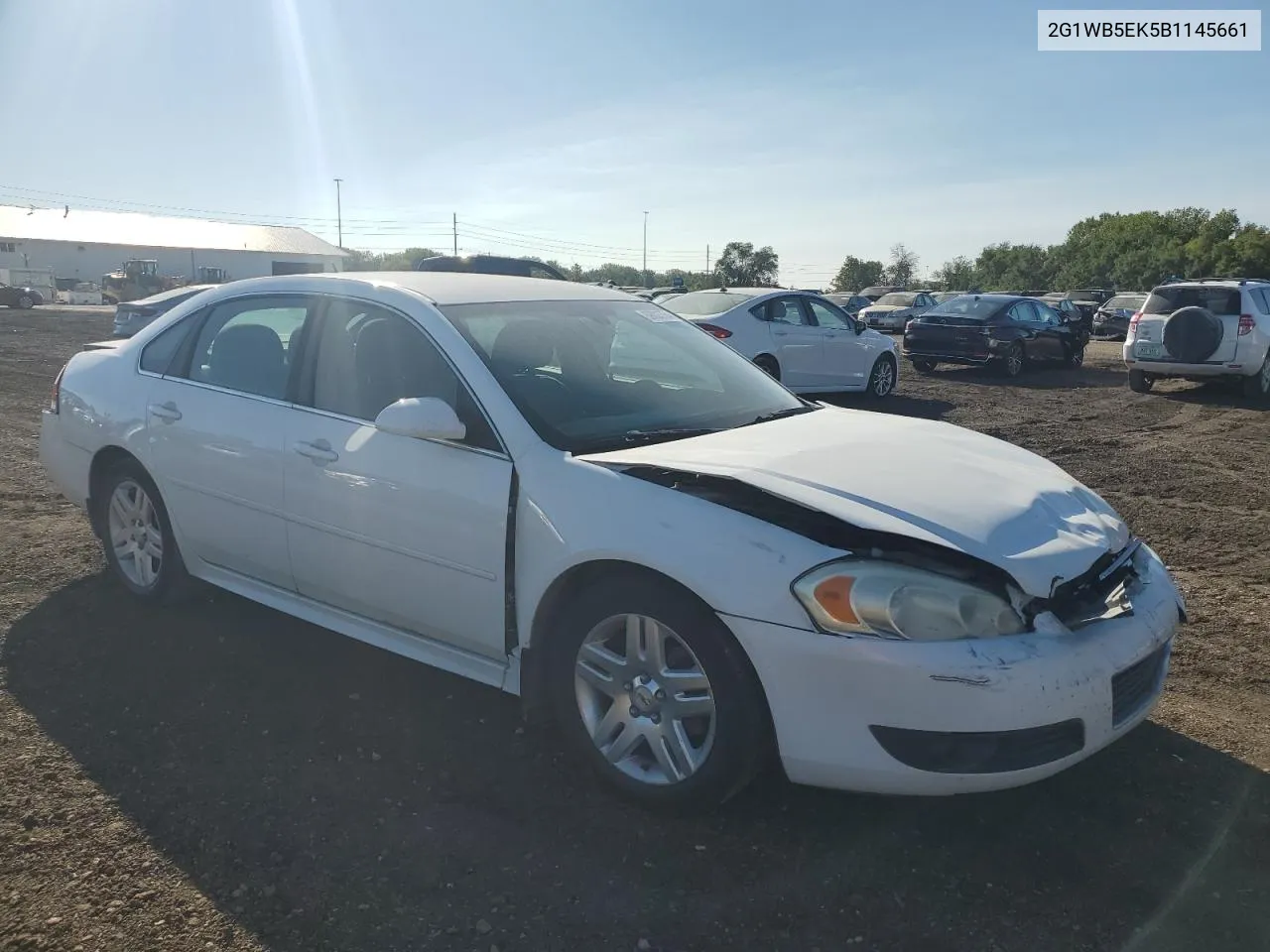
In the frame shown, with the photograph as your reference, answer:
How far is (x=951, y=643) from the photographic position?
2600 millimetres

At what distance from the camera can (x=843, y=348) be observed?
13.3 meters

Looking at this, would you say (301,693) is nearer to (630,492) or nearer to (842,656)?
(630,492)

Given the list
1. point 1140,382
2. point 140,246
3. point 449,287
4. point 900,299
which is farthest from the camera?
point 140,246

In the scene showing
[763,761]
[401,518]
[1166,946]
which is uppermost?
[401,518]

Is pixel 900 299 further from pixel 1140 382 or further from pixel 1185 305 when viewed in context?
pixel 1185 305

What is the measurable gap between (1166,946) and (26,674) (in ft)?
13.1

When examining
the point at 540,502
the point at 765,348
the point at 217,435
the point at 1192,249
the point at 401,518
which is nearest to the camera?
the point at 540,502

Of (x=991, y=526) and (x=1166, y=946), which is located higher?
(x=991, y=526)

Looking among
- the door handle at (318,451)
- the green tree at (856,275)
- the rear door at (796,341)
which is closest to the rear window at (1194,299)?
the rear door at (796,341)

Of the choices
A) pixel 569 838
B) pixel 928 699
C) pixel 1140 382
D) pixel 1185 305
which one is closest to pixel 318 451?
pixel 569 838

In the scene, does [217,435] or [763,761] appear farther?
[217,435]

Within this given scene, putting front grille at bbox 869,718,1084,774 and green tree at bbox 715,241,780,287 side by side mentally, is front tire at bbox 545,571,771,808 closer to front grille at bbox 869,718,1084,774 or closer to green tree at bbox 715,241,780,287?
front grille at bbox 869,718,1084,774

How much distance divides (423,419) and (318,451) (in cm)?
69

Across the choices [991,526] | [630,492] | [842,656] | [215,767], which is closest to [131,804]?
[215,767]
